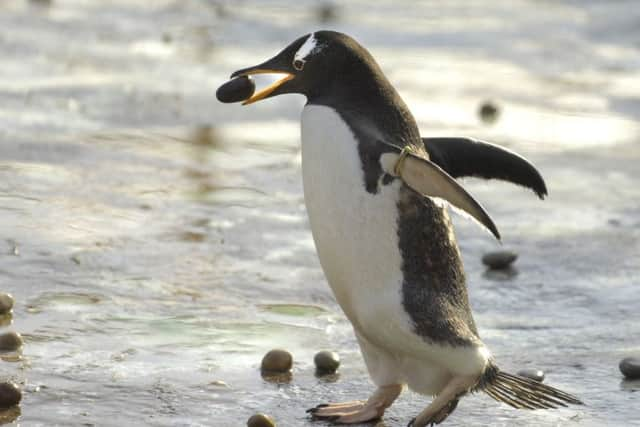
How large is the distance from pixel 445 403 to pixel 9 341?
142 cm

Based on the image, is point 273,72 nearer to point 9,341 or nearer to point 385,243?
point 385,243

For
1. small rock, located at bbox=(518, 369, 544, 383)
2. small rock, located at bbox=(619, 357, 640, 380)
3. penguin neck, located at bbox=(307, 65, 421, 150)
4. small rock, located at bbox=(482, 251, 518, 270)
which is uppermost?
penguin neck, located at bbox=(307, 65, 421, 150)

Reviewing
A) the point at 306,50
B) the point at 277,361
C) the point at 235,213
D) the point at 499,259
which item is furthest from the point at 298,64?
the point at 235,213

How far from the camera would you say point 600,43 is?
11891mm

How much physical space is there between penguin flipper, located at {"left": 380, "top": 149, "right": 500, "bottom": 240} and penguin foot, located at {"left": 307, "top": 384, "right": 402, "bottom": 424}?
0.63 m

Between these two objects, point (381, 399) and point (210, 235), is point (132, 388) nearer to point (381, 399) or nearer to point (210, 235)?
point (381, 399)

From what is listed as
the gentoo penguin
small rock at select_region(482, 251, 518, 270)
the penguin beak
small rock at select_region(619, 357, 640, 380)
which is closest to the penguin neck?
the gentoo penguin

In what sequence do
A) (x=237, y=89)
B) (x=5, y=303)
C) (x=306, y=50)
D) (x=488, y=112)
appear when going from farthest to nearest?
(x=488, y=112)
(x=5, y=303)
(x=237, y=89)
(x=306, y=50)

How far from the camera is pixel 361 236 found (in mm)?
4328

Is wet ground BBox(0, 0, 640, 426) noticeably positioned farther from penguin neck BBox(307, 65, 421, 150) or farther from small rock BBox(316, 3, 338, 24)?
penguin neck BBox(307, 65, 421, 150)

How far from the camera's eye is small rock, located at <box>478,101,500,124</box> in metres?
9.33

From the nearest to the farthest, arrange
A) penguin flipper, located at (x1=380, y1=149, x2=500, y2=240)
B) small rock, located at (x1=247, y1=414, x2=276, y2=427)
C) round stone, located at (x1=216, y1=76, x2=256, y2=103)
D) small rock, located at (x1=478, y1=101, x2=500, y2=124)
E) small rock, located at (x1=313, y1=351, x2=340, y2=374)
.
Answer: penguin flipper, located at (x1=380, y1=149, x2=500, y2=240) → small rock, located at (x1=247, y1=414, x2=276, y2=427) → round stone, located at (x1=216, y1=76, x2=256, y2=103) → small rock, located at (x1=313, y1=351, x2=340, y2=374) → small rock, located at (x1=478, y1=101, x2=500, y2=124)

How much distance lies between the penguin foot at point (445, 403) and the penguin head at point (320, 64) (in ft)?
3.03

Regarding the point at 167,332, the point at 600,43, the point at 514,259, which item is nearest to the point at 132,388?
the point at 167,332
